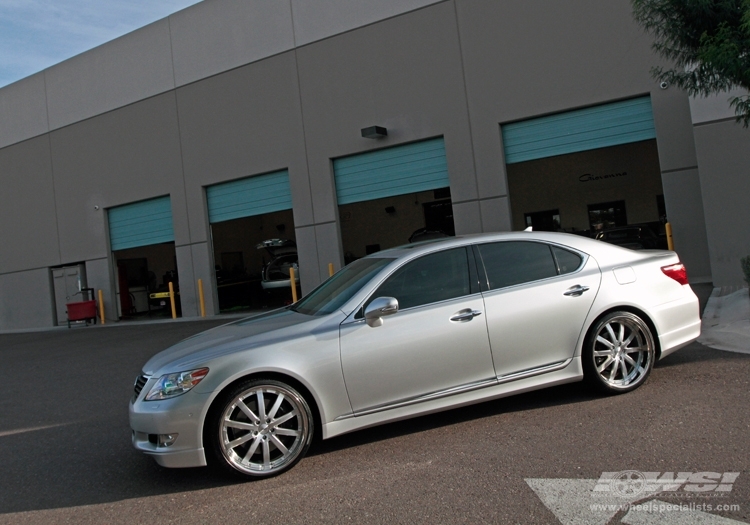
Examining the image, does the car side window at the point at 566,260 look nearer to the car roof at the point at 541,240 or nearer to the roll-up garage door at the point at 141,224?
the car roof at the point at 541,240

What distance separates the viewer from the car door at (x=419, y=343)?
471 centimetres

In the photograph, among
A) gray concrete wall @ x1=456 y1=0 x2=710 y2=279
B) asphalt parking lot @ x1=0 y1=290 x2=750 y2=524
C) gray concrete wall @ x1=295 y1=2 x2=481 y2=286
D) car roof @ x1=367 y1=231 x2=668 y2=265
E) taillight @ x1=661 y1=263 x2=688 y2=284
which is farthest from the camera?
gray concrete wall @ x1=295 y1=2 x2=481 y2=286

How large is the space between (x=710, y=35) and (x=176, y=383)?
293 inches

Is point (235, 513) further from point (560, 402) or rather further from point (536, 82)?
point (536, 82)

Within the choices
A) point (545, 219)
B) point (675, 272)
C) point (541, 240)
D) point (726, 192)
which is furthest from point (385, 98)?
point (545, 219)

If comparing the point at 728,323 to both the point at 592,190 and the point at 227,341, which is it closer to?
the point at 227,341

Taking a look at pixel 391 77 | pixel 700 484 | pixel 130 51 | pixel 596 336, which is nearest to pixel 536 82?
pixel 391 77

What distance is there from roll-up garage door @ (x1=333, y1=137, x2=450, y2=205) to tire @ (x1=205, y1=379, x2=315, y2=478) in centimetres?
1097

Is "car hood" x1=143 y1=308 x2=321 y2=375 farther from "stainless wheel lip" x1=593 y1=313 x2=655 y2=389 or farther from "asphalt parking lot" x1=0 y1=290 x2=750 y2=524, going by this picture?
"stainless wheel lip" x1=593 y1=313 x2=655 y2=389

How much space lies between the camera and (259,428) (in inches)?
175

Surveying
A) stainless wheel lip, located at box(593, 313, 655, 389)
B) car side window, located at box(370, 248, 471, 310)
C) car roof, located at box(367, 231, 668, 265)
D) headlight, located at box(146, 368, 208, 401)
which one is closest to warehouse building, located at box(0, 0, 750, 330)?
car roof, located at box(367, 231, 668, 265)

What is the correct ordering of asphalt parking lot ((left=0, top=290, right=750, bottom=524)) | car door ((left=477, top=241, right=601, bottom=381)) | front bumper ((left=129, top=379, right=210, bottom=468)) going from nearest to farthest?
asphalt parking lot ((left=0, top=290, right=750, bottom=524))
front bumper ((left=129, top=379, right=210, bottom=468))
car door ((left=477, top=241, right=601, bottom=381))

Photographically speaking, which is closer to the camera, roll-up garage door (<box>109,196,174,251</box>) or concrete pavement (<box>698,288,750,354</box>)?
concrete pavement (<box>698,288,750,354</box>)

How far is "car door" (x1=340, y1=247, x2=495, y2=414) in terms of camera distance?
4715 millimetres
